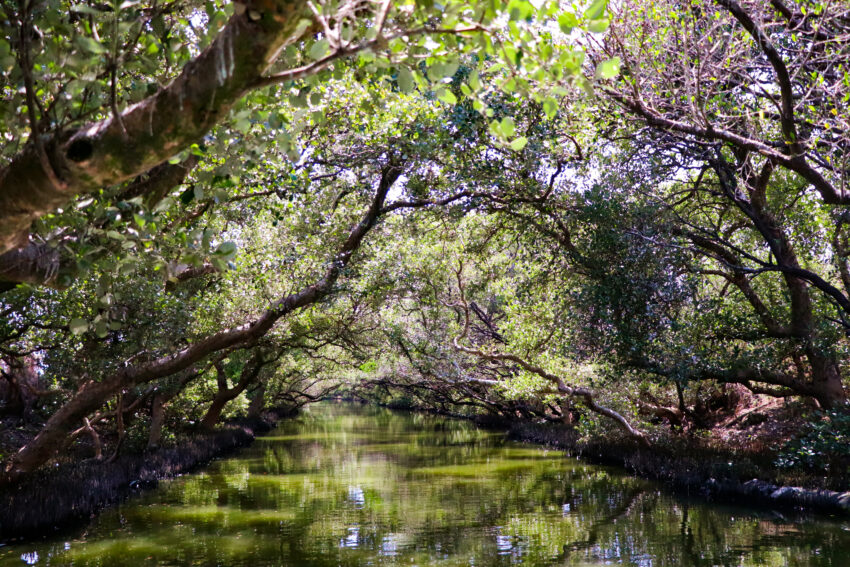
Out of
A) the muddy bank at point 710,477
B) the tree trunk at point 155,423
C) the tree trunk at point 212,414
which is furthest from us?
A: the tree trunk at point 212,414

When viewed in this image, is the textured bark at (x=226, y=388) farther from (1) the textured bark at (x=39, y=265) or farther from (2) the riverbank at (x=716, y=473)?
(1) the textured bark at (x=39, y=265)

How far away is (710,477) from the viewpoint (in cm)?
1305

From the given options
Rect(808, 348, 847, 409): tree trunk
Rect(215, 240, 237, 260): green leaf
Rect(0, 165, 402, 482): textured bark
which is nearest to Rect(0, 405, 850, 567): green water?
Rect(0, 165, 402, 482): textured bark

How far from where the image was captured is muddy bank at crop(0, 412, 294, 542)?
1013 cm

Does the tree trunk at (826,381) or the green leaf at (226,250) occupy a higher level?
the green leaf at (226,250)

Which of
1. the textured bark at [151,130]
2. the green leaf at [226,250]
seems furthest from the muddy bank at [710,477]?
the textured bark at [151,130]

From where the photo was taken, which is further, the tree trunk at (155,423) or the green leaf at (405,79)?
the tree trunk at (155,423)

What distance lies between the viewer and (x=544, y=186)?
11289 mm

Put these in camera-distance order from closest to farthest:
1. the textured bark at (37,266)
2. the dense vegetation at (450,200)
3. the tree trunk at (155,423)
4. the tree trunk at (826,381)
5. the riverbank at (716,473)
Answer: the dense vegetation at (450,200), the textured bark at (37,266), the riverbank at (716,473), the tree trunk at (826,381), the tree trunk at (155,423)

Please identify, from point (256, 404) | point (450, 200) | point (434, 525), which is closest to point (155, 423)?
point (434, 525)

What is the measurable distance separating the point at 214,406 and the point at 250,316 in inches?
452

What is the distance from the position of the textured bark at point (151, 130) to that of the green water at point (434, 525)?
7181 mm

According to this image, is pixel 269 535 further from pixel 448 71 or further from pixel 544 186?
pixel 448 71

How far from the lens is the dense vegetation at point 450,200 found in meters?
2.68
